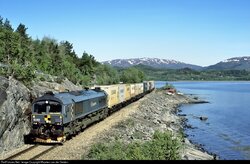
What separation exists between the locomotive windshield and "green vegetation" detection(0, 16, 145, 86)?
32.0ft

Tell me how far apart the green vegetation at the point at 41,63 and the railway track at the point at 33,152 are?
12413 millimetres

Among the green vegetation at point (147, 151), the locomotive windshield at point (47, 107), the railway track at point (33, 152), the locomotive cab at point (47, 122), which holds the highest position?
the locomotive windshield at point (47, 107)

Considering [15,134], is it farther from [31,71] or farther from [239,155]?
[239,155]

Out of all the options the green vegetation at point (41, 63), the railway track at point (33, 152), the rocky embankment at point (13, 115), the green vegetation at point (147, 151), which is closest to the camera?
the green vegetation at point (147, 151)

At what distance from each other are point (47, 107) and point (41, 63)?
2216 inches

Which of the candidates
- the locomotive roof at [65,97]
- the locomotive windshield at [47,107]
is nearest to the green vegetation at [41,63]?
the locomotive roof at [65,97]

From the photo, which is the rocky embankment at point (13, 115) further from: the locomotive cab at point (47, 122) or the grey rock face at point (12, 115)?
the locomotive cab at point (47, 122)

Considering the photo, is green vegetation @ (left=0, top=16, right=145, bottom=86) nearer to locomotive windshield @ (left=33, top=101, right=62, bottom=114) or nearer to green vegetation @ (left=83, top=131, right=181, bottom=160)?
locomotive windshield @ (left=33, top=101, right=62, bottom=114)

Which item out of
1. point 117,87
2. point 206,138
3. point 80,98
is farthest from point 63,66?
point 80,98

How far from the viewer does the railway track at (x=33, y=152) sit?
25406 millimetres

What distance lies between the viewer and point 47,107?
30844 millimetres

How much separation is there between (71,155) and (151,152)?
5.57m

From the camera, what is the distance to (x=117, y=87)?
6153cm

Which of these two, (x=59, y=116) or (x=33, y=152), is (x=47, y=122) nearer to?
(x=59, y=116)
